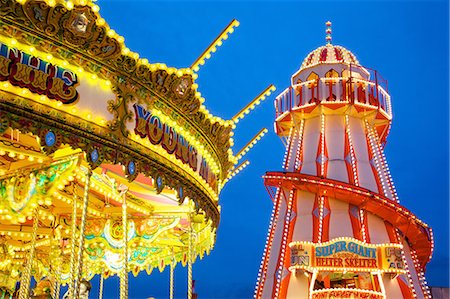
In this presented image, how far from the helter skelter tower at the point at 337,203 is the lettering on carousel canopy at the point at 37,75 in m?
12.6

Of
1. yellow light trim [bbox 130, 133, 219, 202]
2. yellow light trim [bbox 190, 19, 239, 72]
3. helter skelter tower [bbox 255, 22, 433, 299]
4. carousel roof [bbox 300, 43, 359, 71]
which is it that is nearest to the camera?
yellow light trim [bbox 130, 133, 219, 202]

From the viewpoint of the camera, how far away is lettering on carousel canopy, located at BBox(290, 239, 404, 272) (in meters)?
16.9

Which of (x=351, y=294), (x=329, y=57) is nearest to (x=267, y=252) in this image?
(x=351, y=294)

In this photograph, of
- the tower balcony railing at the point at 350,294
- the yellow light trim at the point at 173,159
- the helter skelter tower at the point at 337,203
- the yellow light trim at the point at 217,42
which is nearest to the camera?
the yellow light trim at the point at 173,159

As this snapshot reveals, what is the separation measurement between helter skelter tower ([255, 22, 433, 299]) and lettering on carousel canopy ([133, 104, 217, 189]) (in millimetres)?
9832

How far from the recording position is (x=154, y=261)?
13883 mm

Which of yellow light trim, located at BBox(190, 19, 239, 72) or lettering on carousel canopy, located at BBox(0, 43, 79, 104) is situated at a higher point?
yellow light trim, located at BBox(190, 19, 239, 72)

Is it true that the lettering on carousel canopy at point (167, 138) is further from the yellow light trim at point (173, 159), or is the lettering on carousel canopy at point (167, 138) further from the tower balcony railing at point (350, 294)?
the tower balcony railing at point (350, 294)

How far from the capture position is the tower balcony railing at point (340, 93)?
20.8 metres

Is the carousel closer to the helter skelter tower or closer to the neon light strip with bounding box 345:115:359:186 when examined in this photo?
the helter skelter tower

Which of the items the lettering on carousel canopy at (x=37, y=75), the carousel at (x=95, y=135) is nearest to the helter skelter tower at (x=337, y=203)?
the carousel at (x=95, y=135)

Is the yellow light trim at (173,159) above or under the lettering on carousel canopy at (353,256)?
above

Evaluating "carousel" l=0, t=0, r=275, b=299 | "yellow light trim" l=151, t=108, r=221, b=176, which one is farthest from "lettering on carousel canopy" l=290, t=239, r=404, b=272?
"yellow light trim" l=151, t=108, r=221, b=176

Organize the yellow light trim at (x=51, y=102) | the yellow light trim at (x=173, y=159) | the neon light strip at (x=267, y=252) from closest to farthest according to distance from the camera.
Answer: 1. the yellow light trim at (x=51, y=102)
2. the yellow light trim at (x=173, y=159)
3. the neon light strip at (x=267, y=252)
